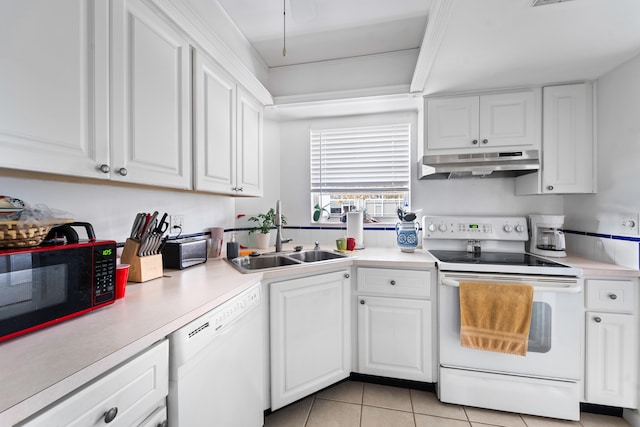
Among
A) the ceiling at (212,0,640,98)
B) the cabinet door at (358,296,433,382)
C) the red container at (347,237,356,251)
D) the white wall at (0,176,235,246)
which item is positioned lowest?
the cabinet door at (358,296,433,382)

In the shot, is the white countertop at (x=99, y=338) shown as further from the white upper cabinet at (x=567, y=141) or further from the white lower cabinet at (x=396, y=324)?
the white upper cabinet at (x=567, y=141)

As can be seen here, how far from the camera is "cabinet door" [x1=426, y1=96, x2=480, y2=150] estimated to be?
2006 mm

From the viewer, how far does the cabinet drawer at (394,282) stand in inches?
70.6

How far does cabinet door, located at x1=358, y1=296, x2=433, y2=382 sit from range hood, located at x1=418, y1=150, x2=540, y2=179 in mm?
1022

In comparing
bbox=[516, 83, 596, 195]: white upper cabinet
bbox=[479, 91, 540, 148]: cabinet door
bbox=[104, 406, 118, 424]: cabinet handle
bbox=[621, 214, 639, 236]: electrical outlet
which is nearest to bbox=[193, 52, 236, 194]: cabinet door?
bbox=[104, 406, 118, 424]: cabinet handle

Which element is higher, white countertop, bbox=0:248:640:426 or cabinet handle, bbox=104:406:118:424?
white countertop, bbox=0:248:640:426

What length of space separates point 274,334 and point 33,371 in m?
1.11

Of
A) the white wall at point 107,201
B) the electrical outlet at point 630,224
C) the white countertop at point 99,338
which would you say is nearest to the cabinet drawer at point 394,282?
the white countertop at point 99,338

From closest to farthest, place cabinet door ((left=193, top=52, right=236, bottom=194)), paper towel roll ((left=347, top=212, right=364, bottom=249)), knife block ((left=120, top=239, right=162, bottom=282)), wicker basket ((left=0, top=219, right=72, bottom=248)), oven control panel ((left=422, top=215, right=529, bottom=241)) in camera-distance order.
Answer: wicker basket ((left=0, top=219, right=72, bottom=248)) → knife block ((left=120, top=239, right=162, bottom=282)) → cabinet door ((left=193, top=52, right=236, bottom=194)) → oven control panel ((left=422, top=215, right=529, bottom=241)) → paper towel roll ((left=347, top=212, right=364, bottom=249))

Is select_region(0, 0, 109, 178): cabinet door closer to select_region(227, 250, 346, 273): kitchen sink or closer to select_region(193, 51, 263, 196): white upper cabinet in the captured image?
select_region(193, 51, 263, 196): white upper cabinet

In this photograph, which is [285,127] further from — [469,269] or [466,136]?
[469,269]

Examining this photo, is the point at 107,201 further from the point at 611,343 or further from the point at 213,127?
the point at 611,343

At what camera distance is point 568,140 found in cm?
191

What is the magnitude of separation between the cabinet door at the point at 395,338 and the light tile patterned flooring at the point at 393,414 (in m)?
0.14
